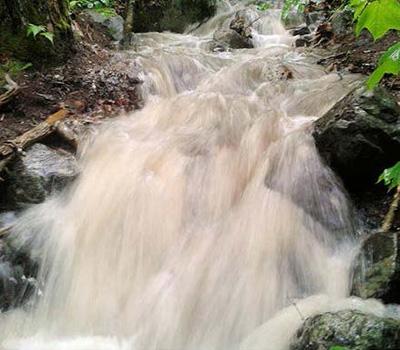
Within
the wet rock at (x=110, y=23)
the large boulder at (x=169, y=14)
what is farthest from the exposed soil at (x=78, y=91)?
the large boulder at (x=169, y=14)

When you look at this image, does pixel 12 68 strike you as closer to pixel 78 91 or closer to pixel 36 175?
pixel 78 91

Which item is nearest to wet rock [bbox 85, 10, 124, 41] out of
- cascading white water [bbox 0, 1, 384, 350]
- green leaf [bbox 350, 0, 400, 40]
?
cascading white water [bbox 0, 1, 384, 350]

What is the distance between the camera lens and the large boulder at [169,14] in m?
9.41

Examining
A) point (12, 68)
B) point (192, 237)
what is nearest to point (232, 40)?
point (12, 68)

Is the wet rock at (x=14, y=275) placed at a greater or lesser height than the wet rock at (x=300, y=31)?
lesser

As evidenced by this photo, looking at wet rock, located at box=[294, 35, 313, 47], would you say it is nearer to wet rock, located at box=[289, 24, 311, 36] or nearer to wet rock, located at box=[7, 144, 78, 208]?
wet rock, located at box=[289, 24, 311, 36]

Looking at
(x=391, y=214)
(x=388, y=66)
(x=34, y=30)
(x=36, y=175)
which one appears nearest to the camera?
(x=388, y=66)

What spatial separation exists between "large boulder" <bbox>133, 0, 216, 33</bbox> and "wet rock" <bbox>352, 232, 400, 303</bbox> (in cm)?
731

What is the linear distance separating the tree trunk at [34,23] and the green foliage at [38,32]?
0.05m

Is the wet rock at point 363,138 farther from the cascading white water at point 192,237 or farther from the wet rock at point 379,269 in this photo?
the wet rock at point 379,269

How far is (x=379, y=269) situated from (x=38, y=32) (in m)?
4.34

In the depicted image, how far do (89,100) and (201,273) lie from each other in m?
2.74

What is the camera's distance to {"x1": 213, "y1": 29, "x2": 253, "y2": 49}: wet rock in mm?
8242

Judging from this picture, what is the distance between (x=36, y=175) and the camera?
161 inches
